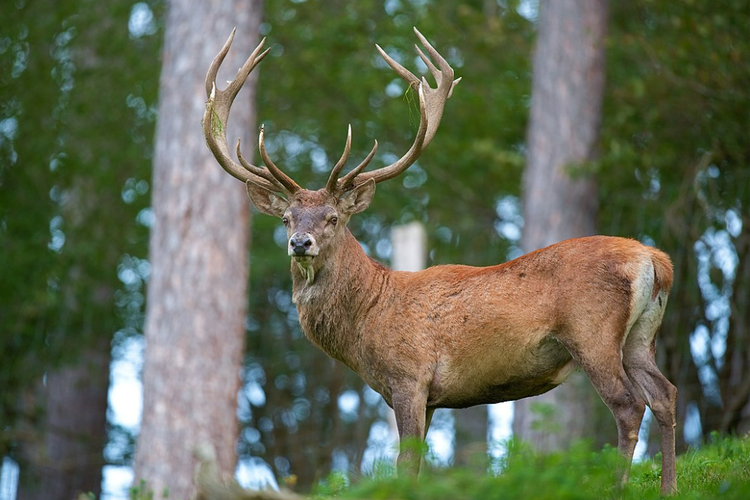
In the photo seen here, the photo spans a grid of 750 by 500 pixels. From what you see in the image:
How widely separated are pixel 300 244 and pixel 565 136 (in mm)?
6704

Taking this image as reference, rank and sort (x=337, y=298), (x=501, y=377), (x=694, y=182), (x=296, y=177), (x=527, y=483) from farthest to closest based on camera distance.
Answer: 1. (x=296, y=177)
2. (x=694, y=182)
3. (x=337, y=298)
4. (x=501, y=377)
5. (x=527, y=483)

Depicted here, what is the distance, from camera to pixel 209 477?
4512 mm

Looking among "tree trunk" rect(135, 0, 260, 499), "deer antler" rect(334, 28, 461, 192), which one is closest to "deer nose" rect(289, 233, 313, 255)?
"deer antler" rect(334, 28, 461, 192)

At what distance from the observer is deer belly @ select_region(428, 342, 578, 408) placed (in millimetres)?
6297

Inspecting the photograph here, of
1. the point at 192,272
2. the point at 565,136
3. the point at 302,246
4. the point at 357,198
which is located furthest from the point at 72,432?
the point at 302,246

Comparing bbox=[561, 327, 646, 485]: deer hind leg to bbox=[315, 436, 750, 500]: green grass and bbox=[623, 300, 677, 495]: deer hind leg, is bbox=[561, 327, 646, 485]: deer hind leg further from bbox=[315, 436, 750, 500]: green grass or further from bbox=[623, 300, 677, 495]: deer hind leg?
bbox=[315, 436, 750, 500]: green grass

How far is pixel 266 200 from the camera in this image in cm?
736

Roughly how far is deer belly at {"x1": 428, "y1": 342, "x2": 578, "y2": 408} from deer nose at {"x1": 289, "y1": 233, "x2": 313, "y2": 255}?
3.86 ft

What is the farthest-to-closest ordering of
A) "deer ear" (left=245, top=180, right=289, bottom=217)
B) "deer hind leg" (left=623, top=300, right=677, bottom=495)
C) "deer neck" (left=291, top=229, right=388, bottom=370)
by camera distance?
"deer ear" (left=245, top=180, right=289, bottom=217) → "deer neck" (left=291, top=229, right=388, bottom=370) → "deer hind leg" (left=623, top=300, right=677, bottom=495)

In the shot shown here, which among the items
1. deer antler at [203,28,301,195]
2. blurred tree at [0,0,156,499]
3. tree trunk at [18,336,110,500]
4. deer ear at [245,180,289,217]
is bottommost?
tree trunk at [18,336,110,500]

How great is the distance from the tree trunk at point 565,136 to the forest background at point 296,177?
380 millimetres

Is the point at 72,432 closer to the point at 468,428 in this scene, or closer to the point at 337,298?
the point at 468,428

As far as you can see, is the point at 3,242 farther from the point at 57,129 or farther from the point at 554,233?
the point at 554,233

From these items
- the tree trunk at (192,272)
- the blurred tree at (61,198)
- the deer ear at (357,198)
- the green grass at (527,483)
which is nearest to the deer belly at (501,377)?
the green grass at (527,483)
